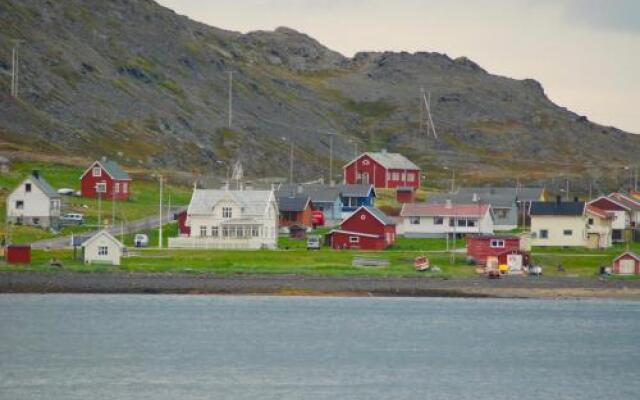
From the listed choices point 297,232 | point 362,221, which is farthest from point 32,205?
point 362,221

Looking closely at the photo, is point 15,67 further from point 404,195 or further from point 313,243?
point 313,243

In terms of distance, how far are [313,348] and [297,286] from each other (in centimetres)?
1382

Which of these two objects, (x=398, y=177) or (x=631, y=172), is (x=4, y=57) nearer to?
(x=398, y=177)

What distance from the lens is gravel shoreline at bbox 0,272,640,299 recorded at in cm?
8775

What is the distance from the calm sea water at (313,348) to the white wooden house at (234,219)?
7.76m

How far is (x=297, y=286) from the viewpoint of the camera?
8900 centimetres

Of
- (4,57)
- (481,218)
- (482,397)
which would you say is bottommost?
(482,397)

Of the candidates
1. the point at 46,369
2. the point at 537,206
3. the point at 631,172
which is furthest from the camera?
the point at 631,172

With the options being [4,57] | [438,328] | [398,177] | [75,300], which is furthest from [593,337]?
[4,57]

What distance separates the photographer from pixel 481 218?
117 m

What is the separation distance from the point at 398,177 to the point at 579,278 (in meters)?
67.6

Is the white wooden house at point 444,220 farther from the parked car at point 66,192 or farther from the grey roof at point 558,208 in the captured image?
the parked car at point 66,192

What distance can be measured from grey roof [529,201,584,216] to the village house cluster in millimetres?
68

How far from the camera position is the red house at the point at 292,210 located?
120m
